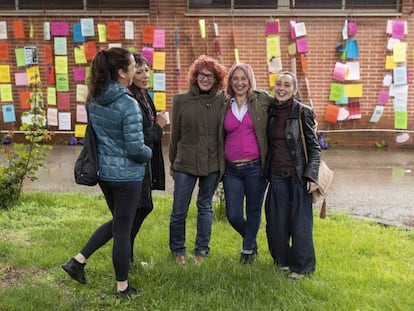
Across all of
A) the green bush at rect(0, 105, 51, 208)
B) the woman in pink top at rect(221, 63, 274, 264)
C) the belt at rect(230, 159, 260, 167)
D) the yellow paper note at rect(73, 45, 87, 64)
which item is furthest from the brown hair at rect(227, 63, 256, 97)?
the yellow paper note at rect(73, 45, 87, 64)

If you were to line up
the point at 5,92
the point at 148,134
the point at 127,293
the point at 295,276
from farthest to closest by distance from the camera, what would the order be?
1. the point at 5,92
2. the point at 295,276
3. the point at 148,134
4. the point at 127,293

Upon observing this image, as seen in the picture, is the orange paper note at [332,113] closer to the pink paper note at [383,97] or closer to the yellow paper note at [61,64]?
the pink paper note at [383,97]

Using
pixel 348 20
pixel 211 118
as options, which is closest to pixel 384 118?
pixel 348 20

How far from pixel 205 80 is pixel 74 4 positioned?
683cm

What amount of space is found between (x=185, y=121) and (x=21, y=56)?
6950 millimetres

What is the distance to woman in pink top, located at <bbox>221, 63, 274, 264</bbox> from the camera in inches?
163

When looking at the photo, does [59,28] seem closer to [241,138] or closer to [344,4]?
[344,4]

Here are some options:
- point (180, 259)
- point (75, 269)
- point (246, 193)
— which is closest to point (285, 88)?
point (246, 193)

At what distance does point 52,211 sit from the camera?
A: 587 centimetres

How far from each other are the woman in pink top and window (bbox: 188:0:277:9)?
6.22 metres

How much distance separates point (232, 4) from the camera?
32.9 ft

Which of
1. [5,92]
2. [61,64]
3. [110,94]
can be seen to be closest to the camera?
[110,94]

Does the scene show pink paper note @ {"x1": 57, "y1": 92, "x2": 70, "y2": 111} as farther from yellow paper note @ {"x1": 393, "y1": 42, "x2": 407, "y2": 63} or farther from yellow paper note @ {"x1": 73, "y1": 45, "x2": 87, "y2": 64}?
yellow paper note @ {"x1": 393, "y1": 42, "x2": 407, "y2": 63}

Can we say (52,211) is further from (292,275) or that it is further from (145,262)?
(292,275)
